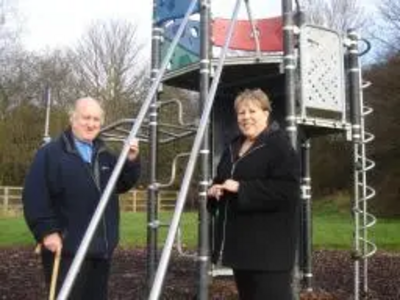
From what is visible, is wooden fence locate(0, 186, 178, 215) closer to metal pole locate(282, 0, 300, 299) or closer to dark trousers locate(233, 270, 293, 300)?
metal pole locate(282, 0, 300, 299)

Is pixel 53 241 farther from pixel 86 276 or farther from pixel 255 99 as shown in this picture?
pixel 255 99

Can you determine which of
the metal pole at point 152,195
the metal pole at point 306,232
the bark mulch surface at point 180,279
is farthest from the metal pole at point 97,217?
the bark mulch surface at point 180,279

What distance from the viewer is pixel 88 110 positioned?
4.71 metres

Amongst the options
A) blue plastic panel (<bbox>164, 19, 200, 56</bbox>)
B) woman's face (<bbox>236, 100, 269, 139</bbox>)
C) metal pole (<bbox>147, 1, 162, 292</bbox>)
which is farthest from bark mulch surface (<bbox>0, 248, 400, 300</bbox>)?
woman's face (<bbox>236, 100, 269, 139</bbox>)

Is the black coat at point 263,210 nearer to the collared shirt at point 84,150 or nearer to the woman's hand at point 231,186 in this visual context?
the woman's hand at point 231,186

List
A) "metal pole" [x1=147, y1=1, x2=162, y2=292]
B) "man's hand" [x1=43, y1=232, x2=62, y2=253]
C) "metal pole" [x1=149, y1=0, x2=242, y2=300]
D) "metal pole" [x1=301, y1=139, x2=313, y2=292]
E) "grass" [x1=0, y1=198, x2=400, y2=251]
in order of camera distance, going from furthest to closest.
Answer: "grass" [x1=0, y1=198, x2=400, y2=251], "metal pole" [x1=301, y1=139, x2=313, y2=292], "metal pole" [x1=147, y1=1, x2=162, y2=292], "man's hand" [x1=43, y1=232, x2=62, y2=253], "metal pole" [x1=149, y1=0, x2=242, y2=300]

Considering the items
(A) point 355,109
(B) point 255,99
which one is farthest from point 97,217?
(A) point 355,109

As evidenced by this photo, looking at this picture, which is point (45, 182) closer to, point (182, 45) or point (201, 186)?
point (201, 186)

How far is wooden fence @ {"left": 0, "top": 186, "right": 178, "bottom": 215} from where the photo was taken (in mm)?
30609

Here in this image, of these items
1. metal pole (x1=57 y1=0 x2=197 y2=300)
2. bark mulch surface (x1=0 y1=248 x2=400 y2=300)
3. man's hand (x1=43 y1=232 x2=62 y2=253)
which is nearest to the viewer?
metal pole (x1=57 y1=0 x2=197 y2=300)

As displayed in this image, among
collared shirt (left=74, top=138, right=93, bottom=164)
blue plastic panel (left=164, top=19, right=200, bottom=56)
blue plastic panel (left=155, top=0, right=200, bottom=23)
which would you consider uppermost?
blue plastic panel (left=155, top=0, right=200, bottom=23)

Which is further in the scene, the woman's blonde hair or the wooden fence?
the wooden fence

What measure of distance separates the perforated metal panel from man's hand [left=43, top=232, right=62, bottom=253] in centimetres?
279

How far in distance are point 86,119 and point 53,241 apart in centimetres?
79
